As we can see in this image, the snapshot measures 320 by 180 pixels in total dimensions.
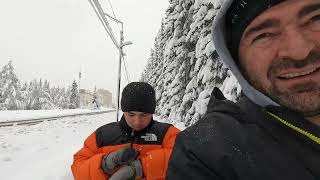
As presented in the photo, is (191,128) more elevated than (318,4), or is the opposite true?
(318,4)

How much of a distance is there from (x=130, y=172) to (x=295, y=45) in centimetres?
184

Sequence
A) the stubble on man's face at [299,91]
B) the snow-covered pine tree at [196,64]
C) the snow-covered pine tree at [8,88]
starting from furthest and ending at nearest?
the snow-covered pine tree at [8,88] < the snow-covered pine tree at [196,64] < the stubble on man's face at [299,91]

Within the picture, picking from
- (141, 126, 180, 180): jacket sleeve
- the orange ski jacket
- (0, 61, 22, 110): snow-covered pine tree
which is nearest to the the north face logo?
the orange ski jacket

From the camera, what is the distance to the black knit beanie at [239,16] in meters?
1.55

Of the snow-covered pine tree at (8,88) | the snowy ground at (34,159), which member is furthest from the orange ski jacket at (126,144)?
the snow-covered pine tree at (8,88)

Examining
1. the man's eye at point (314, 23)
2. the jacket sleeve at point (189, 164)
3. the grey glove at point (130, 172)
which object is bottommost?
the grey glove at point (130, 172)

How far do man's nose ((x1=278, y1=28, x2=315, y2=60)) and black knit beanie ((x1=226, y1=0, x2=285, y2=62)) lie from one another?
0.56 feet

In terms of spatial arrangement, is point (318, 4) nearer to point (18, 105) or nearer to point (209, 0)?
point (209, 0)

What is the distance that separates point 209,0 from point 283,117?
34.4ft

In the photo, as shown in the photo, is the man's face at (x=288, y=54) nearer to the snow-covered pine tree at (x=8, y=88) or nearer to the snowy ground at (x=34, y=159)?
the snowy ground at (x=34, y=159)

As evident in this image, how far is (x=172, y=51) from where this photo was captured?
72.7ft

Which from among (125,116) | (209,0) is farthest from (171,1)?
(125,116)

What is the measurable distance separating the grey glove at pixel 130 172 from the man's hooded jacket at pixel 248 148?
1.52 metres

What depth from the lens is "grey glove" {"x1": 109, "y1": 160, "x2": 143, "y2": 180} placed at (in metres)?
2.67
